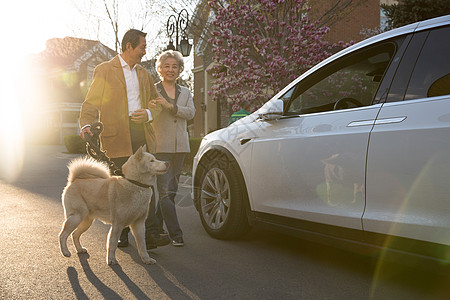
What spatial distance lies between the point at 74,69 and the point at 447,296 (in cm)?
4597

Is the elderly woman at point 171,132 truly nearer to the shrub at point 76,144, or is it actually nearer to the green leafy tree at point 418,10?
the green leafy tree at point 418,10

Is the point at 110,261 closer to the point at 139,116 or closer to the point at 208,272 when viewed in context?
the point at 208,272

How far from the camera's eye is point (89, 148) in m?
4.49

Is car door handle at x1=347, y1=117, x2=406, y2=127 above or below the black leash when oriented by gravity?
above

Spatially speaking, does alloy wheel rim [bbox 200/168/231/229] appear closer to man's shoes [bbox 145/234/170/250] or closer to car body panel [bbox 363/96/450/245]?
man's shoes [bbox 145/234/170/250]

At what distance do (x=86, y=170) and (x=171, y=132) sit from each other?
1104mm

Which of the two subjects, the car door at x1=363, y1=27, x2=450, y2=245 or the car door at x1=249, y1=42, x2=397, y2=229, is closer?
the car door at x1=363, y1=27, x2=450, y2=245

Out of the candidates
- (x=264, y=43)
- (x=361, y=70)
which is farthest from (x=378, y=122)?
(x=264, y=43)

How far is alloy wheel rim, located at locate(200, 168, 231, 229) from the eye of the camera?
4.79 metres

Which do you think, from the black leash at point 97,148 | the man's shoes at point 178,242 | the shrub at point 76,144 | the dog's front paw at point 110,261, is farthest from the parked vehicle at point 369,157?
the shrub at point 76,144

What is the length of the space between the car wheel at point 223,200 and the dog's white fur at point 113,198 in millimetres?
914

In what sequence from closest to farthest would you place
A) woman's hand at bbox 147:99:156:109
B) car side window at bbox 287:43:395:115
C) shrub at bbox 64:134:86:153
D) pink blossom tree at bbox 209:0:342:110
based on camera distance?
car side window at bbox 287:43:395:115, woman's hand at bbox 147:99:156:109, pink blossom tree at bbox 209:0:342:110, shrub at bbox 64:134:86:153

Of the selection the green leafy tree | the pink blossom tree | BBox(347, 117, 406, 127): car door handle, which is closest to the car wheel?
BBox(347, 117, 406, 127): car door handle

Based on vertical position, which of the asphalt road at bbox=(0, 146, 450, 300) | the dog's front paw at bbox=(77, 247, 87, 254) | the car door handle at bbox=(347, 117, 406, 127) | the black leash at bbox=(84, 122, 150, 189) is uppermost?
the car door handle at bbox=(347, 117, 406, 127)
